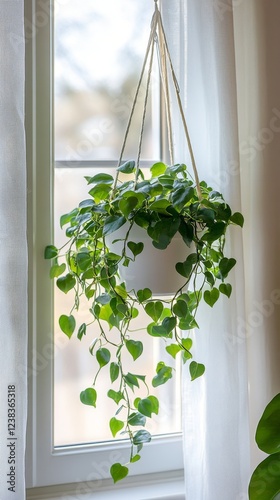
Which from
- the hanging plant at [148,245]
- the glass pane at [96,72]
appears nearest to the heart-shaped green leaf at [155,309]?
the hanging plant at [148,245]

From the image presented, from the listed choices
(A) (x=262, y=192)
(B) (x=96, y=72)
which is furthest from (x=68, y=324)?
(B) (x=96, y=72)

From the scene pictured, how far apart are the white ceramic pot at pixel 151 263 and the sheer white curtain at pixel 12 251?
21 centimetres

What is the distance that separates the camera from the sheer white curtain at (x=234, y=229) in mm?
1468

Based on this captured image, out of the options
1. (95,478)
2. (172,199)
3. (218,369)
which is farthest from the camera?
(95,478)

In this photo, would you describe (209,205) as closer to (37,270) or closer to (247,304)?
(247,304)

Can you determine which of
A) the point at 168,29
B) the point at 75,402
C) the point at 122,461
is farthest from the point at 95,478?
the point at 168,29

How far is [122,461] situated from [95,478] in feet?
0.27

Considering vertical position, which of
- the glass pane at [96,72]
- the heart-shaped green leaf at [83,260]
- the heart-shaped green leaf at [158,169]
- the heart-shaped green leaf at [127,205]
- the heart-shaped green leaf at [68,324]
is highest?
the glass pane at [96,72]

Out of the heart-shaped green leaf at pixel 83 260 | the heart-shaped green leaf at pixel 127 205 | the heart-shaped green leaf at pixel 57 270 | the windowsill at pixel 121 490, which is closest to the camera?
the heart-shaped green leaf at pixel 127 205

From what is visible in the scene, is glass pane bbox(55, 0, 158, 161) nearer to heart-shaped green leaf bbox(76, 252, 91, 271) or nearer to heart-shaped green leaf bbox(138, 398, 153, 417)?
heart-shaped green leaf bbox(76, 252, 91, 271)

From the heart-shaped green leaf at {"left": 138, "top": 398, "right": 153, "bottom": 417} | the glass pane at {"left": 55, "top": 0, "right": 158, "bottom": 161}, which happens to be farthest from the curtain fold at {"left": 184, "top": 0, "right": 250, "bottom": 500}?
the glass pane at {"left": 55, "top": 0, "right": 158, "bottom": 161}

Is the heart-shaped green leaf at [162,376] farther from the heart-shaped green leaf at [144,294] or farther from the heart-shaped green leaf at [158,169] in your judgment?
the heart-shaped green leaf at [158,169]

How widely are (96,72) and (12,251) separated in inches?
22.6

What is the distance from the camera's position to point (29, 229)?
153 centimetres
